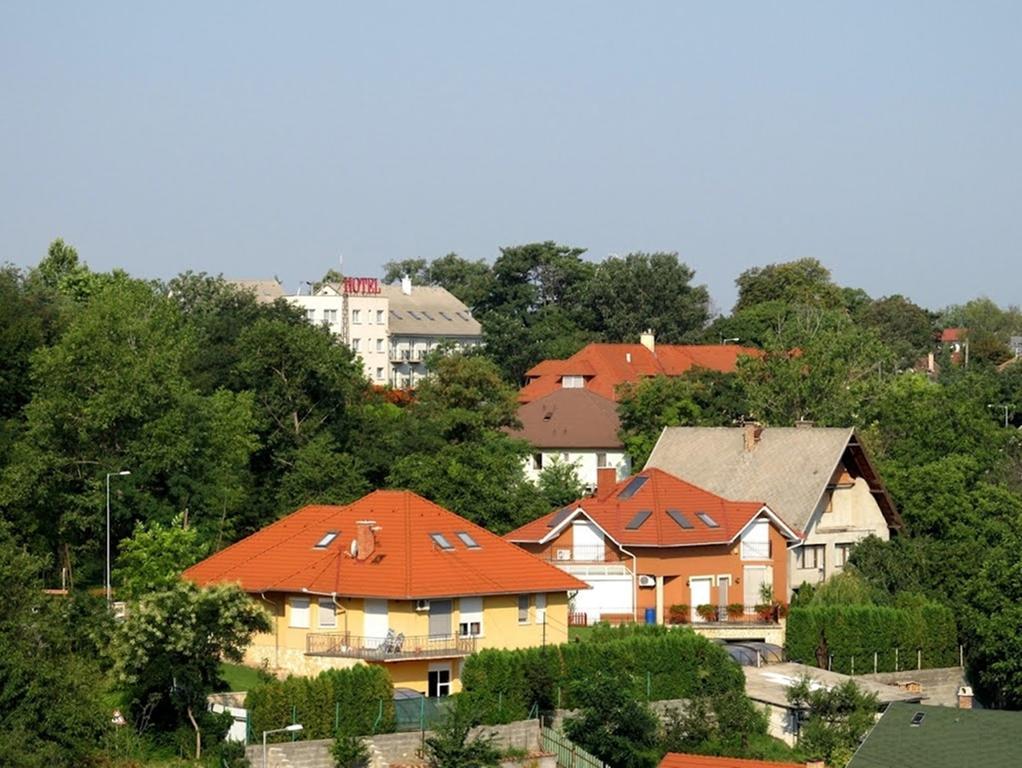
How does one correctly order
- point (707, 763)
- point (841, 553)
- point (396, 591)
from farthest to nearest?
1. point (841, 553)
2. point (396, 591)
3. point (707, 763)

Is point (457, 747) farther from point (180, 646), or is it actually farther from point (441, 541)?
point (441, 541)

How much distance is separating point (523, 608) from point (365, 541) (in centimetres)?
461

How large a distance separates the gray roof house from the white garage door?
20.3 feet

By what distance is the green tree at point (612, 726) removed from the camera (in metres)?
51.3

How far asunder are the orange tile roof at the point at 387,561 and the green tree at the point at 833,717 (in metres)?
7.25

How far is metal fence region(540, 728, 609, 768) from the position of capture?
5134cm

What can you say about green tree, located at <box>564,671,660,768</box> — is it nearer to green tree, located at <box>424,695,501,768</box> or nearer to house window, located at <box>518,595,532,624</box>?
green tree, located at <box>424,695,501,768</box>

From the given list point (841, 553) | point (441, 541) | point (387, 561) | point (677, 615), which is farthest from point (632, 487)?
point (387, 561)

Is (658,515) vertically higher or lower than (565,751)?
higher

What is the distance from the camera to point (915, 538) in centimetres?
7225

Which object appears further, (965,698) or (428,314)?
(428,314)

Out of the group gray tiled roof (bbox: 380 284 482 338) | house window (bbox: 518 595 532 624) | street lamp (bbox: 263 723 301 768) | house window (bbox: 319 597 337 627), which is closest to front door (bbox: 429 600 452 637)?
house window (bbox: 518 595 532 624)

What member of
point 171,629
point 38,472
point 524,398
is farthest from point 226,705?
point 524,398

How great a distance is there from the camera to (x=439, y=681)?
56.0 meters
